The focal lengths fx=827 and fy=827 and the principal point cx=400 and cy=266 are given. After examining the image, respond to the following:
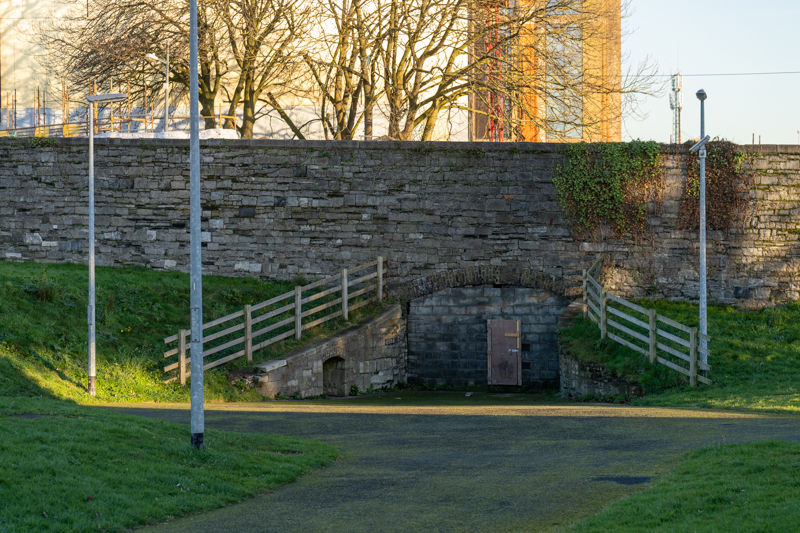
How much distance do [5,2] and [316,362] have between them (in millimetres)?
28057

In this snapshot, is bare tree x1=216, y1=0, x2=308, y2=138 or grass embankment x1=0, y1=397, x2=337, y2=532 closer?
grass embankment x1=0, y1=397, x2=337, y2=532

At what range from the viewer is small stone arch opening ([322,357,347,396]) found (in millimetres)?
18703

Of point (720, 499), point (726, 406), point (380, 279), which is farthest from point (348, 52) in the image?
point (720, 499)

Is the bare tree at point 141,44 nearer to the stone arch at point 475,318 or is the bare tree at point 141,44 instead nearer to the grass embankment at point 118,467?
the stone arch at point 475,318

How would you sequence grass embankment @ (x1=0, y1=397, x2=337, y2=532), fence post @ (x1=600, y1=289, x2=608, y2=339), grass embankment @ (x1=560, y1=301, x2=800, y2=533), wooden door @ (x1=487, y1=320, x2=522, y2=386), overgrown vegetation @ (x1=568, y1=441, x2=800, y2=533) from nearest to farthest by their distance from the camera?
overgrown vegetation @ (x1=568, y1=441, x2=800, y2=533) < grass embankment @ (x1=560, y1=301, x2=800, y2=533) < grass embankment @ (x1=0, y1=397, x2=337, y2=532) < fence post @ (x1=600, y1=289, x2=608, y2=339) < wooden door @ (x1=487, y1=320, x2=522, y2=386)

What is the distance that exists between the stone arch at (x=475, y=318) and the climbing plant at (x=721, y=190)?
3.87 meters

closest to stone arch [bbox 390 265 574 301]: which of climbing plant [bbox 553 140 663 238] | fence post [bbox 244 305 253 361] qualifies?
climbing plant [bbox 553 140 663 238]

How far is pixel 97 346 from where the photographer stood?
16672 mm

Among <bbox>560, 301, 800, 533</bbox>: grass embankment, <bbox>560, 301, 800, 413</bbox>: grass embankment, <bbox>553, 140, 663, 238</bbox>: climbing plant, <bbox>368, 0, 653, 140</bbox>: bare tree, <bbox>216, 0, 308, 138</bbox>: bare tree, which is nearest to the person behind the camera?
<bbox>560, 301, 800, 533</bbox>: grass embankment

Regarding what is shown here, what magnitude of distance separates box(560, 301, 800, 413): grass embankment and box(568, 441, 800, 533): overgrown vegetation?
471 cm

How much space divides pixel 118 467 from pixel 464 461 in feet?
13.3

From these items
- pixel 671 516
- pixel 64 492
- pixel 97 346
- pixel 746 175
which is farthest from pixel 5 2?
pixel 671 516

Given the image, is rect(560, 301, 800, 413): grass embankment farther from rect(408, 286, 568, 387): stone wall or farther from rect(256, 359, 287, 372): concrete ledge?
rect(256, 359, 287, 372): concrete ledge

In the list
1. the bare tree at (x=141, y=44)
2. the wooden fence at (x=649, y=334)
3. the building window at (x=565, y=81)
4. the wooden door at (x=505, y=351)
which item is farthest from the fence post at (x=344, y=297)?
the bare tree at (x=141, y=44)
